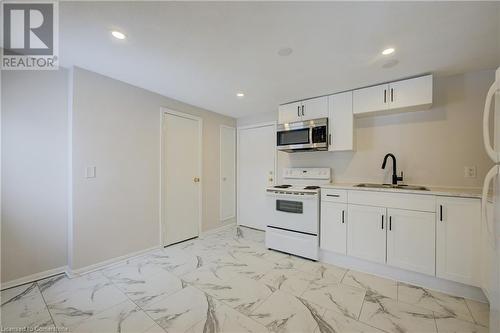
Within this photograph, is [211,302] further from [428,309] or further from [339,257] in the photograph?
[428,309]

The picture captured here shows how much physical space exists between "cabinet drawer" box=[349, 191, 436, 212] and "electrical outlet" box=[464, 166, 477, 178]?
68 centimetres

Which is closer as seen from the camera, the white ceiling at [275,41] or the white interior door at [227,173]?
the white ceiling at [275,41]

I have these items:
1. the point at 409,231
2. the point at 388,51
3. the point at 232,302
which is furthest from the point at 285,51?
the point at 232,302

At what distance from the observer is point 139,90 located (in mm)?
2705

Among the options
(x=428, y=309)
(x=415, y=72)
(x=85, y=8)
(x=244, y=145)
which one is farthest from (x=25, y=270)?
(x=415, y=72)

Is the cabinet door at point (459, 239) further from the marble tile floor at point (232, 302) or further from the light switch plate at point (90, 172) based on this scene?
the light switch plate at point (90, 172)

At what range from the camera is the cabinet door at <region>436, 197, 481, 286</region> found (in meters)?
1.79

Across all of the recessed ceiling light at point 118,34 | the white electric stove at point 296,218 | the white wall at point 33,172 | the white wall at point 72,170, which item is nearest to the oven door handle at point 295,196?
the white electric stove at point 296,218

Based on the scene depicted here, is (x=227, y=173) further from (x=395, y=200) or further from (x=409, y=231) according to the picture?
(x=409, y=231)

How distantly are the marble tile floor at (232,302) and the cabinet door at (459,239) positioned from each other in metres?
0.25

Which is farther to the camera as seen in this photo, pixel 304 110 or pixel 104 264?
pixel 304 110

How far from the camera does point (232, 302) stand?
1.79m

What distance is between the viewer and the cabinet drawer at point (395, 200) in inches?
78.6

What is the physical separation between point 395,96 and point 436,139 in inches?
27.8
